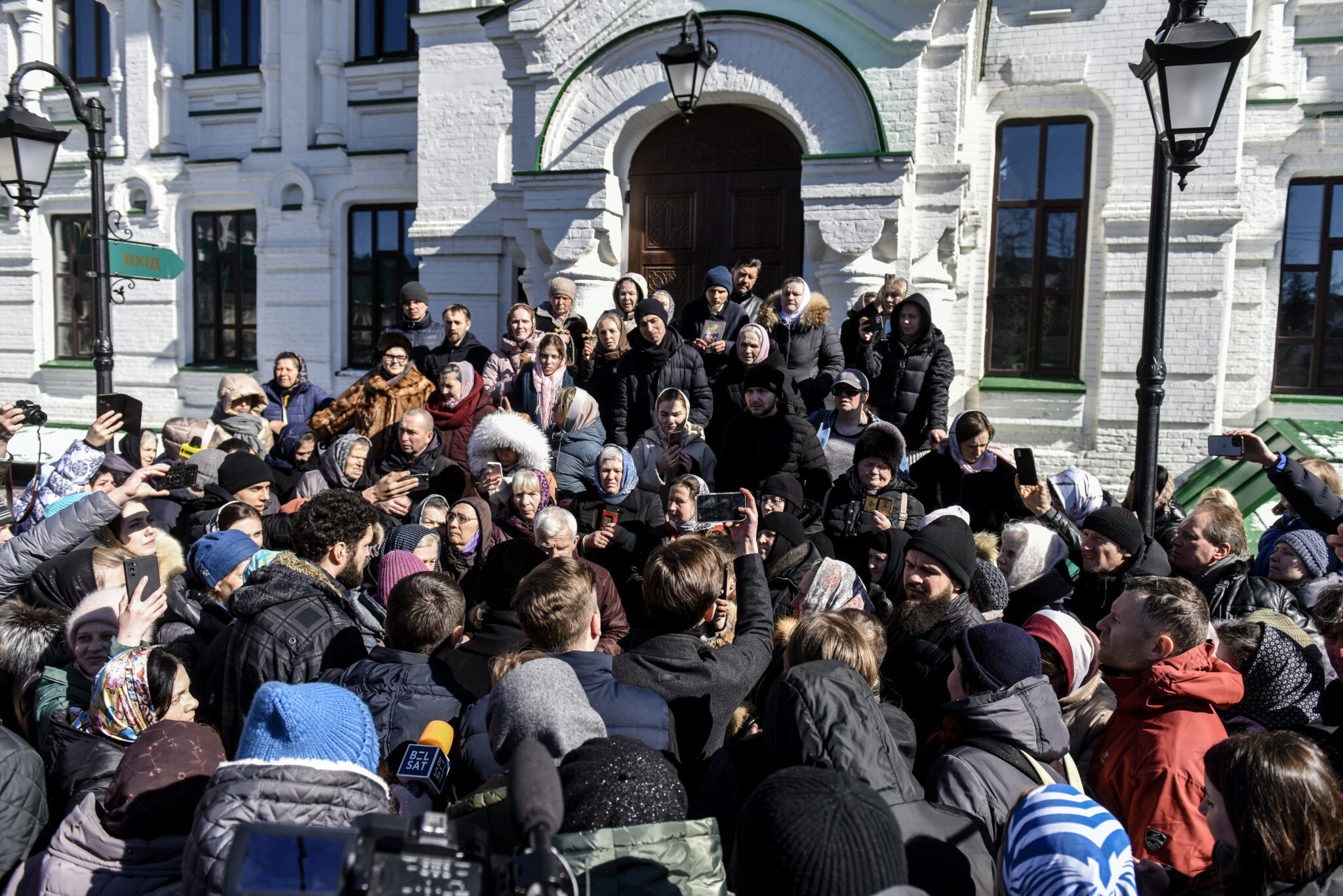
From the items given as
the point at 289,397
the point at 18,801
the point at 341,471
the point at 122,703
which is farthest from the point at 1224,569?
the point at 289,397

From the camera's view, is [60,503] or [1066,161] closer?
[60,503]

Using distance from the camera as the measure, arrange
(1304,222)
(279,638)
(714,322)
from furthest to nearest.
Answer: (1304,222) < (714,322) < (279,638)

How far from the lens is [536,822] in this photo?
143 cm

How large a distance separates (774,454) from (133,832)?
3.61m

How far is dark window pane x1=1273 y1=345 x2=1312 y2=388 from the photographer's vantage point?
946cm

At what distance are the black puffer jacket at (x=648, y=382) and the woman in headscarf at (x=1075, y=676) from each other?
3.39 m

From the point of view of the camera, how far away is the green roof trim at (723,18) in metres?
7.90

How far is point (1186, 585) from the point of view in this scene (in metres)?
2.90

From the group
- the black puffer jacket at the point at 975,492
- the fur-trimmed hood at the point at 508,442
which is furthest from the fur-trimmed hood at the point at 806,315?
the fur-trimmed hood at the point at 508,442

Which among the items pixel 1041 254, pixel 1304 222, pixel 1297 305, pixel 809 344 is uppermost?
pixel 1304 222

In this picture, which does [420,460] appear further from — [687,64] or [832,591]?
[687,64]

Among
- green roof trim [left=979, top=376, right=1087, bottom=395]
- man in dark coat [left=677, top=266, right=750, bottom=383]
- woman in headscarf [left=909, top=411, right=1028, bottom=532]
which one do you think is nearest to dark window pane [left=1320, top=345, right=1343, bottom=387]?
green roof trim [left=979, top=376, right=1087, bottom=395]

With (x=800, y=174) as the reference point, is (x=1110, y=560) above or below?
below

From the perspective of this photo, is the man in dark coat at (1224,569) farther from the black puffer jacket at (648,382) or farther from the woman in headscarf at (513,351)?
the woman in headscarf at (513,351)
